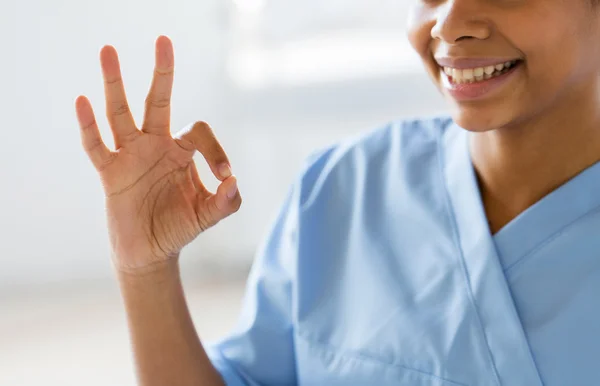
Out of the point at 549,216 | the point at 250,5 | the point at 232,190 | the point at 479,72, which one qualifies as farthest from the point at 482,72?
the point at 250,5

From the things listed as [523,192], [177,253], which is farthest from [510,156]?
[177,253]

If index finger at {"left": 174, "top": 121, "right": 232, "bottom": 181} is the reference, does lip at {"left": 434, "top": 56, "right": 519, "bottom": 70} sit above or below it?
above

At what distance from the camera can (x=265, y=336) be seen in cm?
110

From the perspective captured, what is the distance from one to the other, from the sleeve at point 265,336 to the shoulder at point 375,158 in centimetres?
5

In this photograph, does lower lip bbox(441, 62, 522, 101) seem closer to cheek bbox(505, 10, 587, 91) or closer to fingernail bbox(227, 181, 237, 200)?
cheek bbox(505, 10, 587, 91)

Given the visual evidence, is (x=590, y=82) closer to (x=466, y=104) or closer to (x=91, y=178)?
(x=466, y=104)

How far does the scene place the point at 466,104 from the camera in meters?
0.93

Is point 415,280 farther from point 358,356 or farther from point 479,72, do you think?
point 479,72

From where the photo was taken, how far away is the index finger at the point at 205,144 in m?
1.00

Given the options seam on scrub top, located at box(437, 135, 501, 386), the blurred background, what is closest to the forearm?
seam on scrub top, located at box(437, 135, 501, 386)

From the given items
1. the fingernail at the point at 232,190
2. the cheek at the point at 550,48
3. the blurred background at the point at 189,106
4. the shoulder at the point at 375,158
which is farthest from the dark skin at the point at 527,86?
the blurred background at the point at 189,106

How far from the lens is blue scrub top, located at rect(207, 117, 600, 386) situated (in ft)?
3.01

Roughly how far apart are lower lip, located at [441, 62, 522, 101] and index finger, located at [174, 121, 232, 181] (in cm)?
26

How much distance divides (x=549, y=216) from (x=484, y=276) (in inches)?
3.7
